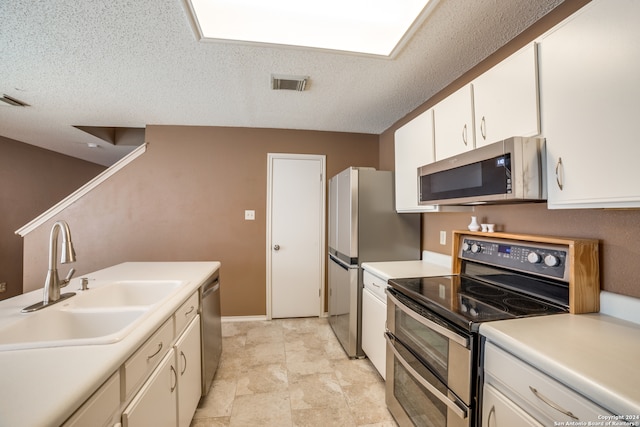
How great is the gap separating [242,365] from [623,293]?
244cm

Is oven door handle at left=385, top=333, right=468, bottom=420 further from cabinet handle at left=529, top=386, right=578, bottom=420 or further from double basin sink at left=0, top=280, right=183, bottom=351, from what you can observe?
double basin sink at left=0, top=280, right=183, bottom=351

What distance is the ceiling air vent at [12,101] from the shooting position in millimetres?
2291

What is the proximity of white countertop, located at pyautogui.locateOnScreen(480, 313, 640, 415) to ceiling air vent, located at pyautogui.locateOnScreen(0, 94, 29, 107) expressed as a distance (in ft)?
12.8

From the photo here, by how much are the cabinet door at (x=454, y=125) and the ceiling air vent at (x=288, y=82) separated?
102 centimetres

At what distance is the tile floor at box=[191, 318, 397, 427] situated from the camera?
1.66m

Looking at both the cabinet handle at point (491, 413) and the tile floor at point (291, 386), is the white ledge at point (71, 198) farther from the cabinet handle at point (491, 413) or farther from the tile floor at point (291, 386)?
the cabinet handle at point (491, 413)

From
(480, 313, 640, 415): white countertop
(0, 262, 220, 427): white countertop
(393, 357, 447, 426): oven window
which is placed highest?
(0, 262, 220, 427): white countertop

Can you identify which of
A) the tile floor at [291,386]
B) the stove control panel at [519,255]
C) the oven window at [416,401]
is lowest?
the tile floor at [291,386]

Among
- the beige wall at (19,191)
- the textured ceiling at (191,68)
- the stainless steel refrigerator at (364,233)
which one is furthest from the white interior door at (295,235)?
the beige wall at (19,191)

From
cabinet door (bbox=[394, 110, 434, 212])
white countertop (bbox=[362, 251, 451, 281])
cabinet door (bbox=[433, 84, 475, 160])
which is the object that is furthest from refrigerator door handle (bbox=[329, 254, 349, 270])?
cabinet door (bbox=[433, 84, 475, 160])

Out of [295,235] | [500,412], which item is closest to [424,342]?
[500,412]

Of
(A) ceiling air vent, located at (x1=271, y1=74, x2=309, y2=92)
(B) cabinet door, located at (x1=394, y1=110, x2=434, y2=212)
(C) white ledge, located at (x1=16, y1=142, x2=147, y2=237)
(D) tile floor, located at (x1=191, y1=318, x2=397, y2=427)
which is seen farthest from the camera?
(C) white ledge, located at (x1=16, y1=142, x2=147, y2=237)

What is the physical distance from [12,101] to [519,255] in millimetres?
4159

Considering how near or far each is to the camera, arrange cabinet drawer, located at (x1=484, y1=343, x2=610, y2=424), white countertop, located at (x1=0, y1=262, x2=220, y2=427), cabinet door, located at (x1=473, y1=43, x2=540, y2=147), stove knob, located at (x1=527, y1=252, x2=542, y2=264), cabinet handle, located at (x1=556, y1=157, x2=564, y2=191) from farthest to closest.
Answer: stove knob, located at (x1=527, y1=252, x2=542, y2=264) → cabinet door, located at (x1=473, y1=43, x2=540, y2=147) → cabinet handle, located at (x1=556, y1=157, x2=564, y2=191) → cabinet drawer, located at (x1=484, y1=343, x2=610, y2=424) → white countertop, located at (x1=0, y1=262, x2=220, y2=427)
